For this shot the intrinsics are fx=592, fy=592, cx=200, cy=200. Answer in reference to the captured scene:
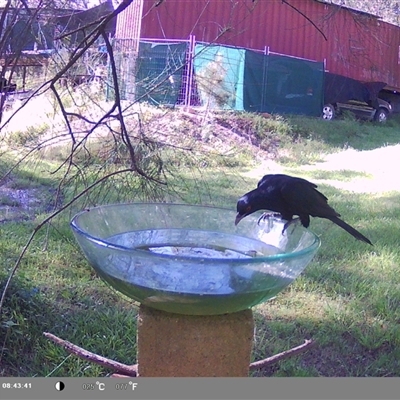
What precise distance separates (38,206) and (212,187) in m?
1.52

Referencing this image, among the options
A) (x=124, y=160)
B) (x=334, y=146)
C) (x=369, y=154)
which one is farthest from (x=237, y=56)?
(x=124, y=160)

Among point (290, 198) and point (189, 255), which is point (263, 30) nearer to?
point (290, 198)

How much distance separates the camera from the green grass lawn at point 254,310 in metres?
2.61

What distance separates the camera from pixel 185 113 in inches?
345

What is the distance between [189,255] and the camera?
1527mm

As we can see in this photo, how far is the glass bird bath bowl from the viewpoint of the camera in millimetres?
1290

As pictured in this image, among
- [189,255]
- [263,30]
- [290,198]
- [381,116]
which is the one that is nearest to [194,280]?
[189,255]

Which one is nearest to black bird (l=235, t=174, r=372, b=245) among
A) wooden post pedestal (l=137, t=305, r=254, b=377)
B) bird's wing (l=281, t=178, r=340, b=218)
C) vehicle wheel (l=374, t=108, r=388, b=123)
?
bird's wing (l=281, t=178, r=340, b=218)

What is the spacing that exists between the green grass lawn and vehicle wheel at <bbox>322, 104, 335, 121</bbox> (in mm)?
8389

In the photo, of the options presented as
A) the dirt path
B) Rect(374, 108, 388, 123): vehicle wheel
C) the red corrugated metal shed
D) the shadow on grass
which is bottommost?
the shadow on grass

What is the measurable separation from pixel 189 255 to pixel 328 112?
11.5 metres

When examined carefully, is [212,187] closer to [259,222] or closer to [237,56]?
A: [259,222]

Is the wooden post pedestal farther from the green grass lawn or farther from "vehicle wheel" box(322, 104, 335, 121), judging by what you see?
"vehicle wheel" box(322, 104, 335, 121)

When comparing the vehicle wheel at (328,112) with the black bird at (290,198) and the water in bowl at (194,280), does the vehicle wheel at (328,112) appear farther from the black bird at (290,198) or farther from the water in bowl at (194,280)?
the water in bowl at (194,280)
